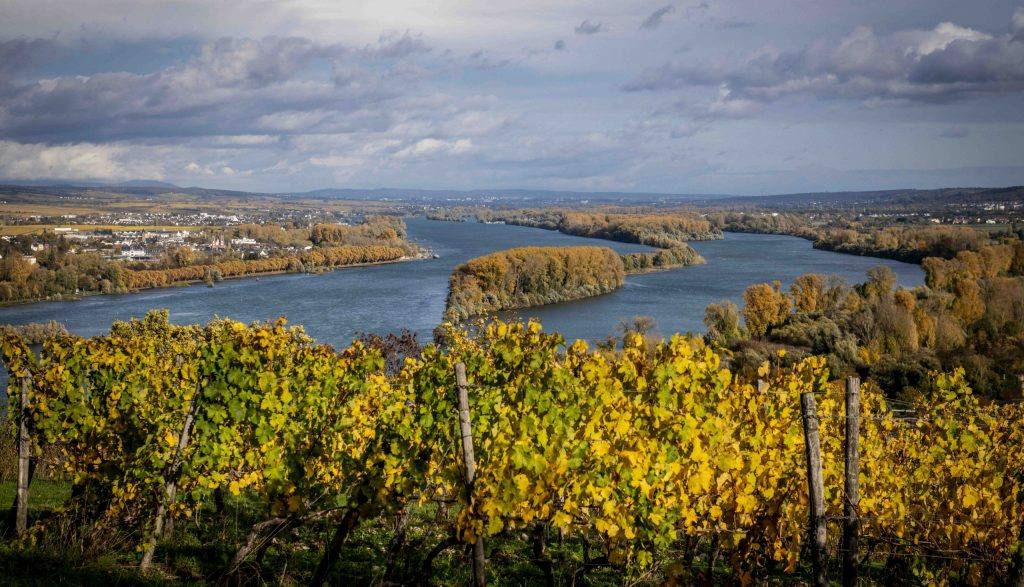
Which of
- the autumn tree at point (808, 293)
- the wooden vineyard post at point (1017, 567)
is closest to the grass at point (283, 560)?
the wooden vineyard post at point (1017, 567)

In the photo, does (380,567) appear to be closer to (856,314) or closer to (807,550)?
(807,550)

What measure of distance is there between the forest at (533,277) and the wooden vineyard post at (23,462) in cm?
4084

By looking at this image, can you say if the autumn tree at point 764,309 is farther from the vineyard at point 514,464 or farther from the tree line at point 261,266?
the tree line at point 261,266

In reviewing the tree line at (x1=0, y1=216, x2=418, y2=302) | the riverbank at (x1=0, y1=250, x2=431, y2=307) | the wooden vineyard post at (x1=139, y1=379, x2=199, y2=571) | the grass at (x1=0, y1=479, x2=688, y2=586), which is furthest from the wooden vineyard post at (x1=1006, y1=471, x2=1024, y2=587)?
the tree line at (x1=0, y1=216, x2=418, y2=302)

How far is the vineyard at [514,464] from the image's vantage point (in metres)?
4.75

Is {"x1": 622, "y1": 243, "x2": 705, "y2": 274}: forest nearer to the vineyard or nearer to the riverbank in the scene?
the riverbank

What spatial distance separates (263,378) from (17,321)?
2022 inches

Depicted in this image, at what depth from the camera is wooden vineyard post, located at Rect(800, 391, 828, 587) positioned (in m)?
4.69

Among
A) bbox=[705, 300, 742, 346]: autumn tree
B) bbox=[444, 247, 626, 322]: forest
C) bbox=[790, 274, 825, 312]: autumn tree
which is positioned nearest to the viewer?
bbox=[705, 300, 742, 346]: autumn tree

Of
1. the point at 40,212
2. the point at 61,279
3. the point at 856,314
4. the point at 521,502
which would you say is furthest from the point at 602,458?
the point at 40,212

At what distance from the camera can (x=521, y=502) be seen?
14.9ft

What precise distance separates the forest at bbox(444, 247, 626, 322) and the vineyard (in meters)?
40.9

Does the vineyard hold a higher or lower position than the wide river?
higher

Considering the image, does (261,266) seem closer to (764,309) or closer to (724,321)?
(724,321)
